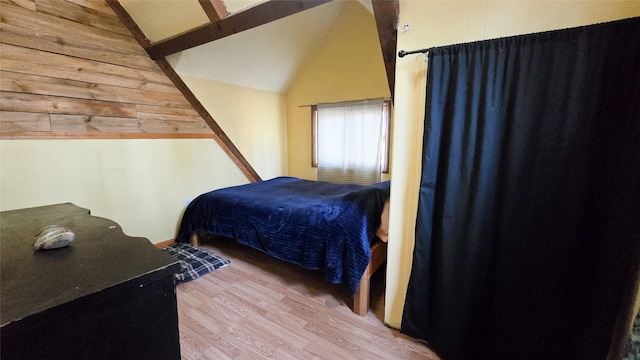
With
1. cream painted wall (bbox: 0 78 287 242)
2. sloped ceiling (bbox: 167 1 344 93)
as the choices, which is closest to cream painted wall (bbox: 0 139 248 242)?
cream painted wall (bbox: 0 78 287 242)

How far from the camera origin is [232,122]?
3568 millimetres

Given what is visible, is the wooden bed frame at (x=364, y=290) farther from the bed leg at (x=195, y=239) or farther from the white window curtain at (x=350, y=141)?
the bed leg at (x=195, y=239)

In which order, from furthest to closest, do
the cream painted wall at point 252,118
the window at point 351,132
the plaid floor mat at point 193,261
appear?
the window at point 351,132
the cream painted wall at point 252,118
the plaid floor mat at point 193,261

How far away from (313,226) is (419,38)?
141 cm

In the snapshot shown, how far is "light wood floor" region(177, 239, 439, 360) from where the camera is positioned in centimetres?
149

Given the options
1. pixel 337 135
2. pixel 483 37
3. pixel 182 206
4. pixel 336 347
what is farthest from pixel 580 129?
pixel 182 206

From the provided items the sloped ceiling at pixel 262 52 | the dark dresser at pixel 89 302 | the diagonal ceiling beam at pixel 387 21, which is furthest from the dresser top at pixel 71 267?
the sloped ceiling at pixel 262 52

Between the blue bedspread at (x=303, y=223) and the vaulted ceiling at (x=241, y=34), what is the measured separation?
1.12 metres

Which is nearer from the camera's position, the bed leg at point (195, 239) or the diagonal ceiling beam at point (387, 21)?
the diagonal ceiling beam at point (387, 21)

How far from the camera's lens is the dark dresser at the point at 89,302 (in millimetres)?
583

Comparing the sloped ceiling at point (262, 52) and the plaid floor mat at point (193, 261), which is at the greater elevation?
the sloped ceiling at point (262, 52)

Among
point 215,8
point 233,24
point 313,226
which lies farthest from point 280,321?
point 215,8

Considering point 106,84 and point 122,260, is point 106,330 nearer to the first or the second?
point 122,260

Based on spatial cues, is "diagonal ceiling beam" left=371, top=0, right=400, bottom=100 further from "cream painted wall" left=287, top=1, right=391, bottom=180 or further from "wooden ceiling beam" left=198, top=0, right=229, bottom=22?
"cream painted wall" left=287, top=1, right=391, bottom=180
